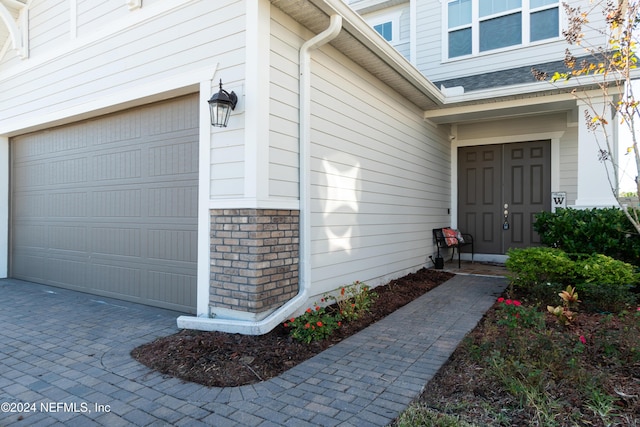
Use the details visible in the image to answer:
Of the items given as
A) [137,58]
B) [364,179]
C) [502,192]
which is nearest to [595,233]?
[502,192]

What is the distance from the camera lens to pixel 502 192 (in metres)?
8.05

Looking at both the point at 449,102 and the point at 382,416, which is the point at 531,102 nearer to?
the point at 449,102

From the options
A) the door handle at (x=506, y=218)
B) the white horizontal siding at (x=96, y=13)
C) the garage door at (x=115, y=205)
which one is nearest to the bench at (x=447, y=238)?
the door handle at (x=506, y=218)

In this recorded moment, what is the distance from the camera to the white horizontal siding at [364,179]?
4.49 metres

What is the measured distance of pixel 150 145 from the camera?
15.6ft

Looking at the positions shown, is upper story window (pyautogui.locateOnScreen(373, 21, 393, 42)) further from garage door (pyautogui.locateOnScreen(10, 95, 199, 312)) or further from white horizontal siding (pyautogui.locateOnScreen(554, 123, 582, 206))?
garage door (pyautogui.locateOnScreen(10, 95, 199, 312))

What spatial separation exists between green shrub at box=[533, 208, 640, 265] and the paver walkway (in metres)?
1.95

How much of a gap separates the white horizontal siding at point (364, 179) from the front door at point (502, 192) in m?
1.27

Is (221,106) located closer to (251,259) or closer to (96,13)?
(251,259)

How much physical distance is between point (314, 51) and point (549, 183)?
18.3 feet

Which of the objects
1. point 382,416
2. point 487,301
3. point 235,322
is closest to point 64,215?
point 235,322

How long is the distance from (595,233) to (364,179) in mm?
3053

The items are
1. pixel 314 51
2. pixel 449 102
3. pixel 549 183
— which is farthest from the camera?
pixel 549 183

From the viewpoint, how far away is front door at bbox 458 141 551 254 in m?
7.73
